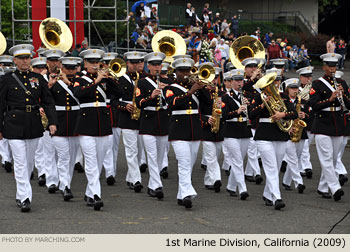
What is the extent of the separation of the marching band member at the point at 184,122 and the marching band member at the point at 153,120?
1.96 feet

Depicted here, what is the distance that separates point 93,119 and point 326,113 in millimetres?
3494

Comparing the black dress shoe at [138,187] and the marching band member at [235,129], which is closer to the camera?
the marching band member at [235,129]

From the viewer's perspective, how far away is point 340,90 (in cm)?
1156

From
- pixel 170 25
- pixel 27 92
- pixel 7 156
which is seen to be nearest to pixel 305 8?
pixel 170 25

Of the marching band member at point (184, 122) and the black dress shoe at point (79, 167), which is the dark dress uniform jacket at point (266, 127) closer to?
the marching band member at point (184, 122)

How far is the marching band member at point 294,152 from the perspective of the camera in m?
12.6

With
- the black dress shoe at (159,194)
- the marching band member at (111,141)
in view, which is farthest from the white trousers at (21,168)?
the marching band member at (111,141)

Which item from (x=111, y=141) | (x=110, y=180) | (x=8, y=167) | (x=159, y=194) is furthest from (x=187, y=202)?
(x=8, y=167)

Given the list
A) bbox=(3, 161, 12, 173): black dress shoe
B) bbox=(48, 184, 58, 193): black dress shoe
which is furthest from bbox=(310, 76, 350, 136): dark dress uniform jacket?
bbox=(3, 161, 12, 173): black dress shoe

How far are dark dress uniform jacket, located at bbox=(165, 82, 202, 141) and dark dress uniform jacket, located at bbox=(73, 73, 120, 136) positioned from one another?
2.73 feet

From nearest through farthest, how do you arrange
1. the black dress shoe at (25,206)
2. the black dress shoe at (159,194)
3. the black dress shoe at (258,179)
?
the black dress shoe at (25,206), the black dress shoe at (159,194), the black dress shoe at (258,179)

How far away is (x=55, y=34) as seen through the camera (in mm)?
16781

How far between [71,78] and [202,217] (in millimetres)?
3266

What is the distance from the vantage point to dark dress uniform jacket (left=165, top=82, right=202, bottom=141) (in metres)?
11.1
